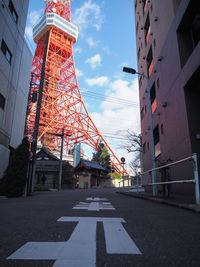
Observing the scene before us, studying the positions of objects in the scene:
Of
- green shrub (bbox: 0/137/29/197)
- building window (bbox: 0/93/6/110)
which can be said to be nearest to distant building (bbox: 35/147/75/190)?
building window (bbox: 0/93/6/110)

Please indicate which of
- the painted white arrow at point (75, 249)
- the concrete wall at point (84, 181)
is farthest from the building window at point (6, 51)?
the concrete wall at point (84, 181)

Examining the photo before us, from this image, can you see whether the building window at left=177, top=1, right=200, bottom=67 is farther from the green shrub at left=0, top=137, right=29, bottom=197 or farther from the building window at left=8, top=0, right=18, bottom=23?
the building window at left=8, top=0, right=18, bottom=23

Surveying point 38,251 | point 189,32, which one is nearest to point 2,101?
point 189,32

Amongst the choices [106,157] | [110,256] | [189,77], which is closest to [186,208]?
[110,256]

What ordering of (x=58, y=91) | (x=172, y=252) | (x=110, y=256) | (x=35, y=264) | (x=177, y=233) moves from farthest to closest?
(x=58, y=91) < (x=177, y=233) < (x=172, y=252) < (x=110, y=256) < (x=35, y=264)

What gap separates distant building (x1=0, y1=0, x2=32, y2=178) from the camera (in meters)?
10.4

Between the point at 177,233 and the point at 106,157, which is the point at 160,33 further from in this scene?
the point at 106,157

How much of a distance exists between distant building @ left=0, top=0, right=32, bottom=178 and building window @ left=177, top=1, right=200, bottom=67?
879cm

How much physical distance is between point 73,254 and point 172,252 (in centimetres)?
65

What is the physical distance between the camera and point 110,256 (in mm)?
1140

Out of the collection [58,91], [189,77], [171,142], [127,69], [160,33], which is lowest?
[171,142]

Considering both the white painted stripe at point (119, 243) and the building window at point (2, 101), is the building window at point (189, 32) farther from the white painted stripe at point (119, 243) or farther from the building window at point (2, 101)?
the building window at point (2, 101)

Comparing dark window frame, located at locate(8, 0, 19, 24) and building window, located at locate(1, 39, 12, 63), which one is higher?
dark window frame, located at locate(8, 0, 19, 24)

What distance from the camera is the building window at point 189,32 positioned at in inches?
275
